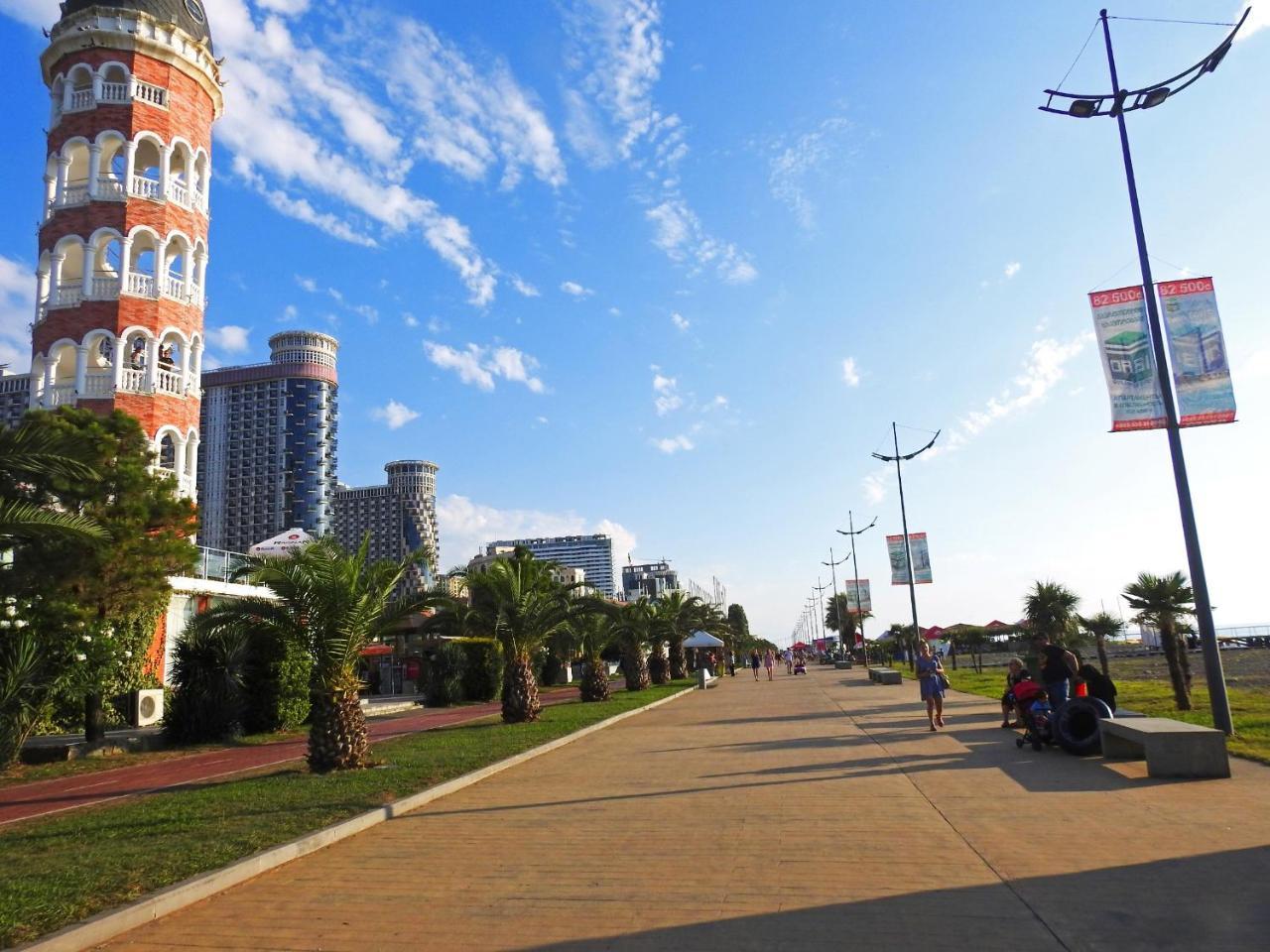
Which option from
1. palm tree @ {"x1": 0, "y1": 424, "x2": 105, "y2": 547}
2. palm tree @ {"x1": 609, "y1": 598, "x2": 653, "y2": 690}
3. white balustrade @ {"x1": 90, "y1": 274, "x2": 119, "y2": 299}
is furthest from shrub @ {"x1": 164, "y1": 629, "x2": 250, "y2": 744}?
palm tree @ {"x1": 609, "y1": 598, "x2": 653, "y2": 690}

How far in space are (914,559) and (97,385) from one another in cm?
3061

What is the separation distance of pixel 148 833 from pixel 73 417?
13.3 meters

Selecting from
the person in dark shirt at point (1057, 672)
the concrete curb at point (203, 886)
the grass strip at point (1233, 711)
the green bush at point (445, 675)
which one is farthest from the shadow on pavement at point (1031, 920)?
the green bush at point (445, 675)

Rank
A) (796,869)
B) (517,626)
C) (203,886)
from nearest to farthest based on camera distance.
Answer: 1. (203,886)
2. (796,869)
3. (517,626)

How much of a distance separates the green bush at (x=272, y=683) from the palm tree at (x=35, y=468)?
11.3m

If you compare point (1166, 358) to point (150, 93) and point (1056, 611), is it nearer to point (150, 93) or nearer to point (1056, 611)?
point (1056, 611)

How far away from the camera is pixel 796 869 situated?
641 cm

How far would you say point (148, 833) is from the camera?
27.4ft

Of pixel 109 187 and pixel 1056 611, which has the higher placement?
pixel 109 187

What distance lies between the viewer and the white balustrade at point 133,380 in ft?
94.4

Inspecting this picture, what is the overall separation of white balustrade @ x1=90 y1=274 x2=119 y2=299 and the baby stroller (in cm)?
2931

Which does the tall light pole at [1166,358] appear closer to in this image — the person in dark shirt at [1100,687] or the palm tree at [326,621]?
the person in dark shirt at [1100,687]

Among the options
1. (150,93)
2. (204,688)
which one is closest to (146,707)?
(204,688)

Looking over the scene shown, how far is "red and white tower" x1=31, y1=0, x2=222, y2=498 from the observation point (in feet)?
95.1
